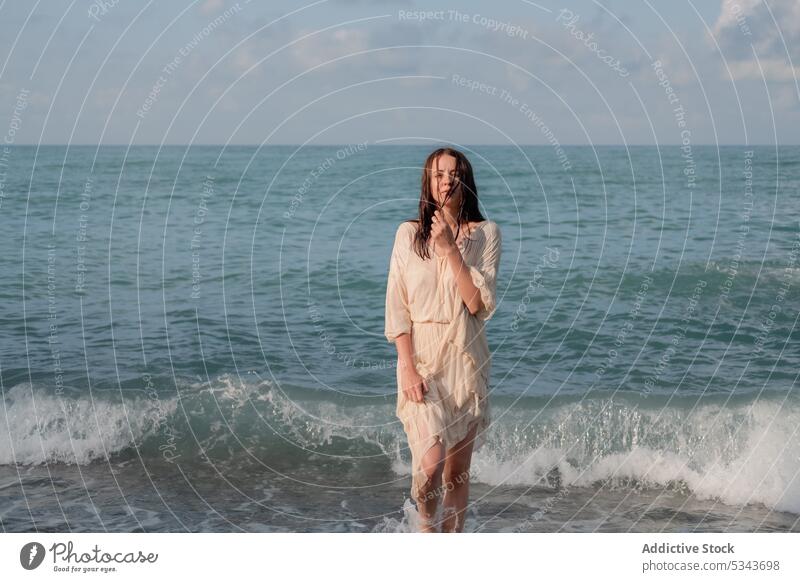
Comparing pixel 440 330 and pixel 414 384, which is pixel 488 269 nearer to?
pixel 440 330

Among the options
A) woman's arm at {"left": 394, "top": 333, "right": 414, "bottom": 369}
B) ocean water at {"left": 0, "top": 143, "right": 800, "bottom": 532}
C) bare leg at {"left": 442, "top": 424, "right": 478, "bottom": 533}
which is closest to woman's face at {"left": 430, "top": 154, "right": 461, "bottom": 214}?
woman's arm at {"left": 394, "top": 333, "right": 414, "bottom": 369}

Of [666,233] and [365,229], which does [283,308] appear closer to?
[365,229]

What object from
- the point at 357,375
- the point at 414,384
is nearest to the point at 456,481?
the point at 414,384

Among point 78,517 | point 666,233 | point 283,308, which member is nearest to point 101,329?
point 283,308

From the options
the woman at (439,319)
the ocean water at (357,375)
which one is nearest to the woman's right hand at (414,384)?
the woman at (439,319)

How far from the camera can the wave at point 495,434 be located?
9938mm

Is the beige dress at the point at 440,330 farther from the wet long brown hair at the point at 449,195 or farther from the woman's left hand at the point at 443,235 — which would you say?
Result: the woman's left hand at the point at 443,235

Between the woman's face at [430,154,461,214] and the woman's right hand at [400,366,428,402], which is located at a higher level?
the woman's face at [430,154,461,214]

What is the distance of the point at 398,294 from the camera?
577cm

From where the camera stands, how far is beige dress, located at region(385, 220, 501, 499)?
570cm

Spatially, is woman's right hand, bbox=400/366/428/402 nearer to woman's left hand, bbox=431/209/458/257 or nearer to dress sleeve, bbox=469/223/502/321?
dress sleeve, bbox=469/223/502/321

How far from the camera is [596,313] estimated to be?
1494 centimetres

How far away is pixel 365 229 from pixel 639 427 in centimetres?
1039

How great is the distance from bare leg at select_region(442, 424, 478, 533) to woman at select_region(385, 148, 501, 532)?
44 millimetres
